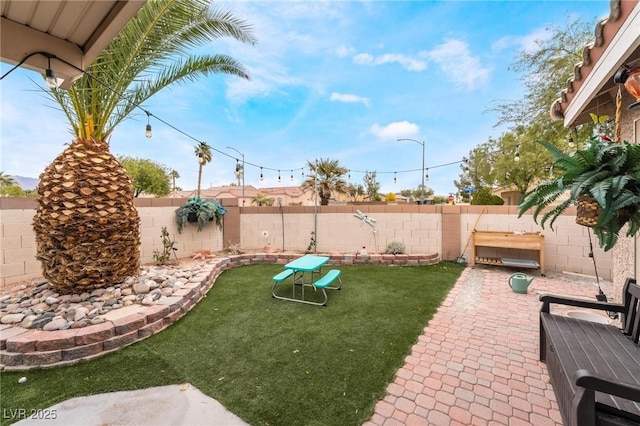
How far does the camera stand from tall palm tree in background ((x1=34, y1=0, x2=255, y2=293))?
130 inches

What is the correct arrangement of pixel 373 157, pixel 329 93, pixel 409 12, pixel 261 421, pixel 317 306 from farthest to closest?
1. pixel 373 157
2. pixel 329 93
3. pixel 409 12
4. pixel 317 306
5. pixel 261 421

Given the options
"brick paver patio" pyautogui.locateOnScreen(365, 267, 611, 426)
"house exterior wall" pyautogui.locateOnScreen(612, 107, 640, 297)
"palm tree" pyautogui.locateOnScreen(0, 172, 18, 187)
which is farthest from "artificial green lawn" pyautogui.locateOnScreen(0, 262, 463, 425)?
"palm tree" pyautogui.locateOnScreen(0, 172, 18, 187)

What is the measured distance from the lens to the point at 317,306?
3967mm

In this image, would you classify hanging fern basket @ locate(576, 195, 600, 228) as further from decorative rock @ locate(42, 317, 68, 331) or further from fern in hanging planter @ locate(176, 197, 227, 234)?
fern in hanging planter @ locate(176, 197, 227, 234)

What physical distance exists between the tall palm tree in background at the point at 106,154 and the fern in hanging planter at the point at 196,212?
2.64 m

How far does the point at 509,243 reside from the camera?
5848 mm

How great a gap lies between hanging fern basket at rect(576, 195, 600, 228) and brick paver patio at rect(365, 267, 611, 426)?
1.49 metres

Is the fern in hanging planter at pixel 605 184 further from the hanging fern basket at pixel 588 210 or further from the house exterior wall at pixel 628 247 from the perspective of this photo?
the house exterior wall at pixel 628 247

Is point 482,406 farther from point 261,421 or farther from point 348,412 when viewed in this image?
point 261,421

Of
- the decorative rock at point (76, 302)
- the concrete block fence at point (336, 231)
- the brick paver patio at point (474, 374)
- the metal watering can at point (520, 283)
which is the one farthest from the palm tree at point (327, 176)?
the brick paver patio at point (474, 374)

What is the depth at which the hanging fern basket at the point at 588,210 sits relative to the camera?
1.73 metres

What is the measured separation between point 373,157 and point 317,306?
16292 mm

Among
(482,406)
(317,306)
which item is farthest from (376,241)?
(482,406)
